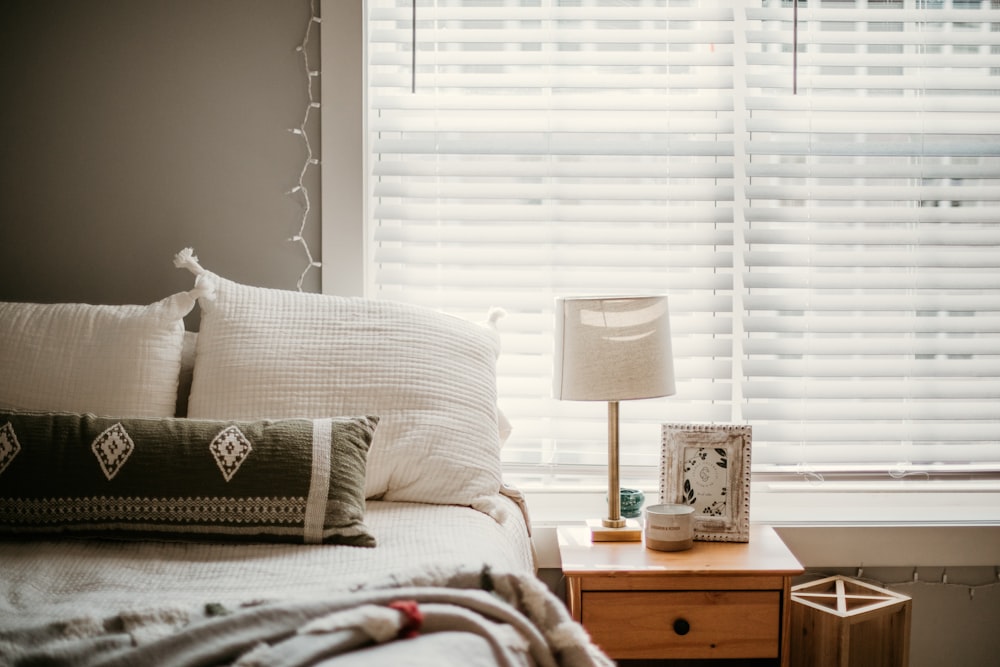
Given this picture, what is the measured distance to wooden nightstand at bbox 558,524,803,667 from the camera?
1.77m

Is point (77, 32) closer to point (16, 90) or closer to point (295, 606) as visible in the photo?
point (16, 90)

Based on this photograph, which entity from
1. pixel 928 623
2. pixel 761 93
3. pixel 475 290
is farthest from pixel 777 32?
pixel 928 623

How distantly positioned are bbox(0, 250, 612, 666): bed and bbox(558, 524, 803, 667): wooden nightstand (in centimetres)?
19

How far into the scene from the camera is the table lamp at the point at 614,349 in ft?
6.01

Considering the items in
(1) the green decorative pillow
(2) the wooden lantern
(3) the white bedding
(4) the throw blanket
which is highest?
(1) the green decorative pillow

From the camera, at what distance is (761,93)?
7.48ft

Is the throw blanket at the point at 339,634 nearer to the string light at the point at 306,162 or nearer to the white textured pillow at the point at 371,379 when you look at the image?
the white textured pillow at the point at 371,379

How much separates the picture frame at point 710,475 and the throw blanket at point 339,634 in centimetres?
93

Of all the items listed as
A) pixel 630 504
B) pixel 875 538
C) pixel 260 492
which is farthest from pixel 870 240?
pixel 260 492

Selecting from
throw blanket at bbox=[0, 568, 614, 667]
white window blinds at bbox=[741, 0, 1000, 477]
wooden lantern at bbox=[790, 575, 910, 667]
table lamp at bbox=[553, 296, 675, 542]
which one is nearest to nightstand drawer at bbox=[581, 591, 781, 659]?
wooden lantern at bbox=[790, 575, 910, 667]

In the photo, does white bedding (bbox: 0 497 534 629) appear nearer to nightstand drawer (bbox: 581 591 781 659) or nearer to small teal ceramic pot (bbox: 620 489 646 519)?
nightstand drawer (bbox: 581 591 781 659)

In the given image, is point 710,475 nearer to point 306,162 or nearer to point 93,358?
point 306,162

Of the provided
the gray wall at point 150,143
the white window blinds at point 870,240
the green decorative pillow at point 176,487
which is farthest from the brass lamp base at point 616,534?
the gray wall at point 150,143

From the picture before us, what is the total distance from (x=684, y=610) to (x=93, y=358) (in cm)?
133
